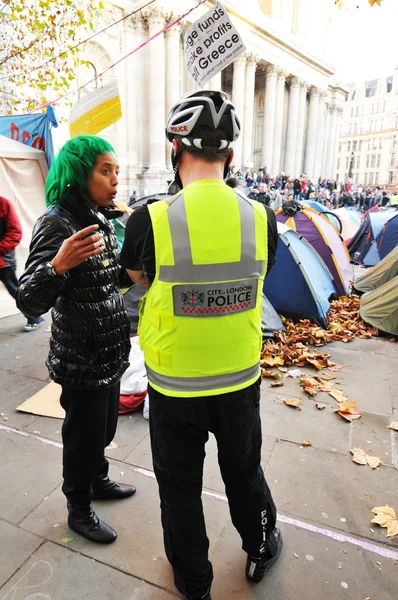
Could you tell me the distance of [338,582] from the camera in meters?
2.06

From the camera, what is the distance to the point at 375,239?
11.0 m

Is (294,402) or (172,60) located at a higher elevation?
(172,60)

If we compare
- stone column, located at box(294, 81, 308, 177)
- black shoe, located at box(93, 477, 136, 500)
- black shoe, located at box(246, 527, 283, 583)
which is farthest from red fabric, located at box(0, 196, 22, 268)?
stone column, located at box(294, 81, 308, 177)

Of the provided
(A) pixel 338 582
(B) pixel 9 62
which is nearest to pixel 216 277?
(A) pixel 338 582

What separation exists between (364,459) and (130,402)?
1997 mm

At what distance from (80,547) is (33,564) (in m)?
0.24

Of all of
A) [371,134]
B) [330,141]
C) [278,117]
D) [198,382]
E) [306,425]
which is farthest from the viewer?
[371,134]

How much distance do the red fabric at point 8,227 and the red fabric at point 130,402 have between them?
2.81 metres

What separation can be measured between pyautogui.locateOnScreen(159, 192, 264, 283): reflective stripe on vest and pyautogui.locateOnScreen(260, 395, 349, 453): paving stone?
7.53 ft

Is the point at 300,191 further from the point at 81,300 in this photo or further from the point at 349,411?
the point at 81,300

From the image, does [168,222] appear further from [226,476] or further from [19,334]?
[19,334]

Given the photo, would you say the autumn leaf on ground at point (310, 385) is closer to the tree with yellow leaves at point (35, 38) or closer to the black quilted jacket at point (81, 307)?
the black quilted jacket at point (81, 307)

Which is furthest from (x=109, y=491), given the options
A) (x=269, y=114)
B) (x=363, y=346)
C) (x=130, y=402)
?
(x=269, y=114)

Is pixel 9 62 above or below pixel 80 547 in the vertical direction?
above
